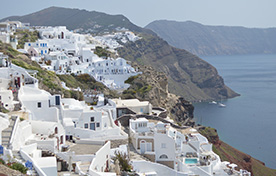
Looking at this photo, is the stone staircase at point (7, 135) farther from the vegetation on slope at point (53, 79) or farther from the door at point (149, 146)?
the vegetation on slope at point (53, 79)

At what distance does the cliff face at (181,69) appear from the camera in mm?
124375

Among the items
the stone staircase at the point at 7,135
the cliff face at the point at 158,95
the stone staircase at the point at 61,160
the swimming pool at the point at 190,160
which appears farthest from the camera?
the cliff face at the point at 158,95

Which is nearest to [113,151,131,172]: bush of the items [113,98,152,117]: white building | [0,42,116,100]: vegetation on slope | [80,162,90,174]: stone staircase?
[80,162,90,174]: stone staircase

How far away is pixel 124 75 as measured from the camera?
4969cm

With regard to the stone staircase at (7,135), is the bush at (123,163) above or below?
below

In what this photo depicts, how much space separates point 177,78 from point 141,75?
9330 cm

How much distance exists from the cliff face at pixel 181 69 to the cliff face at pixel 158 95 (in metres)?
56.6

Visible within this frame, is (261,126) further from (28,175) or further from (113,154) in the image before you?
(28,175)

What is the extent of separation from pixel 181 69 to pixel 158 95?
104 meters

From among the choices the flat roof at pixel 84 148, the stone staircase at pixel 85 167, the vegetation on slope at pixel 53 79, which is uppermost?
the vegetation on slope at pixel 53 79

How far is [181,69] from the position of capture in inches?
5817

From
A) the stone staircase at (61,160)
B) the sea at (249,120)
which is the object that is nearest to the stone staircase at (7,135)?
the stone staircase at (61,160)

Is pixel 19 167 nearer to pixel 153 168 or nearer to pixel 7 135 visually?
pixel 7 135

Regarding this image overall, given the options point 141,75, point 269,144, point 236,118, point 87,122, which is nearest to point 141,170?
point 87,122
